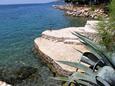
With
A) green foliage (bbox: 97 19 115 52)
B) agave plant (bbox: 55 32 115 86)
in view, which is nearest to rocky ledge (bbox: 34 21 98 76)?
green foliage (bbox: 97 19 115 52)

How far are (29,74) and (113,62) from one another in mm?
10271

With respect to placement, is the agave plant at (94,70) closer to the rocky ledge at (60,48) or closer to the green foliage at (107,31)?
the rocky ledge at (60,48)

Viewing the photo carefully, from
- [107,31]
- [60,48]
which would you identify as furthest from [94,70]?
[60,48]

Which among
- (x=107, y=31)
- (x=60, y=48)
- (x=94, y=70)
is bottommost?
(x=60, y=48)

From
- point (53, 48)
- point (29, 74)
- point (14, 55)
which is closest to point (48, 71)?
point (29, 74)

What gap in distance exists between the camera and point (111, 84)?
6258 mm

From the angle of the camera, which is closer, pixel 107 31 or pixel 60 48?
pixel 107 31

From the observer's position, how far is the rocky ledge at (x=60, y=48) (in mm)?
16594

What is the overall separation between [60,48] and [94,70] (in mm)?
13505

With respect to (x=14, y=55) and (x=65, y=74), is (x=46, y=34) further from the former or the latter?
(x=65, y=74)

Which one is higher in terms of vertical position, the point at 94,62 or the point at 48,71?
the point at 94,62

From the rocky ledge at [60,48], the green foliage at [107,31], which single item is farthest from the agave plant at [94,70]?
the green foliage at [107,31]

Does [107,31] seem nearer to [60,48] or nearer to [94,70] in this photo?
[60,48]

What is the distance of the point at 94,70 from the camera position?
6.67 meters
